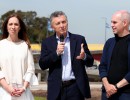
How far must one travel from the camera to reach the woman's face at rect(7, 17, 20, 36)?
591cm

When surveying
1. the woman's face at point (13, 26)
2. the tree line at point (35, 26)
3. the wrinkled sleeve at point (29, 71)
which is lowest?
the tree line at point (35, 26)

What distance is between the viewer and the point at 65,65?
19.3 feet

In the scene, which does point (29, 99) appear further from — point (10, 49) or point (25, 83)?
point (10, 49)

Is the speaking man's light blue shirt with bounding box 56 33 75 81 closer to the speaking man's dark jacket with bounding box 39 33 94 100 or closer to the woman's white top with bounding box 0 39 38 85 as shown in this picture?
the speaking man's dark jacket with bounding box 39 33 94 100

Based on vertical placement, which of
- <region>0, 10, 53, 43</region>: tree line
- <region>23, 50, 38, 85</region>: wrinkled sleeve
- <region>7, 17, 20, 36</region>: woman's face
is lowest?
<region>0, 10, 53, 43</region>: tree line

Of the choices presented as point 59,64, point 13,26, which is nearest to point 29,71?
point 59,64

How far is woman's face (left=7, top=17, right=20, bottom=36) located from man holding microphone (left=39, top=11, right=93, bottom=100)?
0.47 m

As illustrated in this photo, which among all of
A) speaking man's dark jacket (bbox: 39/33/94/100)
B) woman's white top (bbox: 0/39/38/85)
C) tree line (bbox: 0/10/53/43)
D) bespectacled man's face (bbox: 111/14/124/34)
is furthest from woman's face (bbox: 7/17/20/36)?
tree line (bbox: 0/10/53/43)

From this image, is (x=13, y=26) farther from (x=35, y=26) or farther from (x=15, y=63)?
(x=35, y=26)

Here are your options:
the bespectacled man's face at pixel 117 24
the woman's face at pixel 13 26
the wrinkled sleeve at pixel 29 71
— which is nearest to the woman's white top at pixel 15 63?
the wrinkled sleeve at pixel 29 71

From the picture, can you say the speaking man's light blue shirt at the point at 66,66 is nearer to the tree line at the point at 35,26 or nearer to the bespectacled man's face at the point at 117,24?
the bespectacled man's face at the point at 117,24

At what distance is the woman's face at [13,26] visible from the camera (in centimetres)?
591

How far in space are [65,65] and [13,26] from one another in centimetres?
88

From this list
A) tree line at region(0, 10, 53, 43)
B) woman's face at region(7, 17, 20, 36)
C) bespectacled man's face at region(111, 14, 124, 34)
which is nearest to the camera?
bespectacled man's face at region(111, 14, 124, 34)
